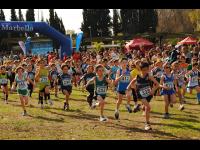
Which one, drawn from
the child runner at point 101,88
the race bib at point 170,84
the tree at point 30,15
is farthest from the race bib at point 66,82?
the tree at point 30,15

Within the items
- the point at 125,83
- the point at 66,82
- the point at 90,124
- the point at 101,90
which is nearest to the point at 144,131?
the point at 90,124

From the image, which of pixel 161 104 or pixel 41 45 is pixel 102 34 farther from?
pixel 161 104

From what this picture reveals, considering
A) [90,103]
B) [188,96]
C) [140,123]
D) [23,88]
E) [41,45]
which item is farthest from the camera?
[41,45]

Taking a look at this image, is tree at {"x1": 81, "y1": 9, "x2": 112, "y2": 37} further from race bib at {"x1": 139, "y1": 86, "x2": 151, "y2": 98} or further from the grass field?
race bib at {"x1": 139, "y1": 86, "x2": 151, "y2": 98}

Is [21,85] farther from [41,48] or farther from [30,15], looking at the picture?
[30,15]

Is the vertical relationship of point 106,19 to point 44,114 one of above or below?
above

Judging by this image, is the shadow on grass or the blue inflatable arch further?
the blue inflatable arch

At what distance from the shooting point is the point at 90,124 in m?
13.2

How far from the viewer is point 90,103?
660 inches

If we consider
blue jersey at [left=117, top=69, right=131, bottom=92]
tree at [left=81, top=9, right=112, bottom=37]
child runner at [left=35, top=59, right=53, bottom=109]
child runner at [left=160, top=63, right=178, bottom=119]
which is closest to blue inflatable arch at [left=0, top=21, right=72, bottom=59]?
child runner at [left=35, top=59, right=53, bottom=109]

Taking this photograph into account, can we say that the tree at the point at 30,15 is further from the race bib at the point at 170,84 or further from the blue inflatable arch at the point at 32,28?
the race bib at the point at 170,84

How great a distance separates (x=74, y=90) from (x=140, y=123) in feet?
38.5

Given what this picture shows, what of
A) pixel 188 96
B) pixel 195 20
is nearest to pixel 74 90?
pixel 188 96

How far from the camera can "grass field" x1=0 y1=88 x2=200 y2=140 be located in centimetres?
1148
